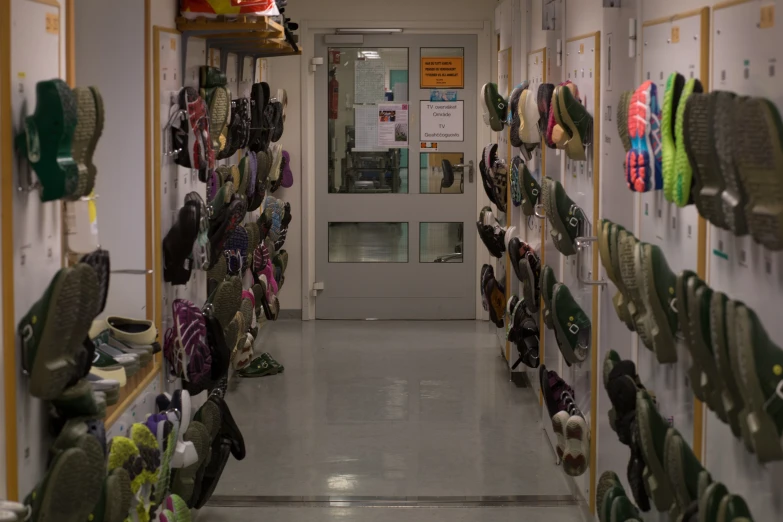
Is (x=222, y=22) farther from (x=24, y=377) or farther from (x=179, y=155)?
(x=24, y=377)

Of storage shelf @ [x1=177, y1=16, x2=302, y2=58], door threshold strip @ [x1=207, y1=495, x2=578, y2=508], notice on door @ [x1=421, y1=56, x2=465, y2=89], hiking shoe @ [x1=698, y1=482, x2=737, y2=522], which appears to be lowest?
door threshold strip @ [x1=207, y1=495, x2=578, y2=508]

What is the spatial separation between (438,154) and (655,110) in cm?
665

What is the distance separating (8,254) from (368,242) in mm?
7350

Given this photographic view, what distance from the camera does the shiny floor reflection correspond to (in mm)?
5359

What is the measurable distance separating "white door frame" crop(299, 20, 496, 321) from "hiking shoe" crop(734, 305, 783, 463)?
7.41 metres

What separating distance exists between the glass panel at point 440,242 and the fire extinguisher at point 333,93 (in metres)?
1.25

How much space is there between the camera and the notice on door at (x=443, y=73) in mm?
9602

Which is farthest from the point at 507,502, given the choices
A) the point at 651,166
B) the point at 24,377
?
the point at 24,377

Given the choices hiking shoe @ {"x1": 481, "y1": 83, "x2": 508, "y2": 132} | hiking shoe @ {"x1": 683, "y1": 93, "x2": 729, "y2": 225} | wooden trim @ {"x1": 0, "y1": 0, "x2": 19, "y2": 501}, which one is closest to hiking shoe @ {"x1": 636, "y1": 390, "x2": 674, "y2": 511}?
hiking shoe @ {"x1": 683, "y1": 93, "x2": 729, "y2": 225}

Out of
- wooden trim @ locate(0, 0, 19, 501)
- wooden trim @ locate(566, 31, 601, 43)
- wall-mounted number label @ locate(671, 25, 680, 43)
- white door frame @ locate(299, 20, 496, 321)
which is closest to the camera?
wooden trim @ locate(0, 0, 19, 501)

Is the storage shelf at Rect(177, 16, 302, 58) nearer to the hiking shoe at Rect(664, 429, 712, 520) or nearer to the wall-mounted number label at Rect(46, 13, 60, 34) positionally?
the wall-mounted number label at Rect(46, 13, 60, 34)

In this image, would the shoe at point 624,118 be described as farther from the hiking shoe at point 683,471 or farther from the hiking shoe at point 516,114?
the hiking shoe at point 516,114

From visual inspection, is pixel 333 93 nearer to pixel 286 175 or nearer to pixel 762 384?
pixel 286 175

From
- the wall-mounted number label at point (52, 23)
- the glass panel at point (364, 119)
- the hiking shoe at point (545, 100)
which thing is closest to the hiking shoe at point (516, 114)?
the hiking shoe at point (545, 100)
